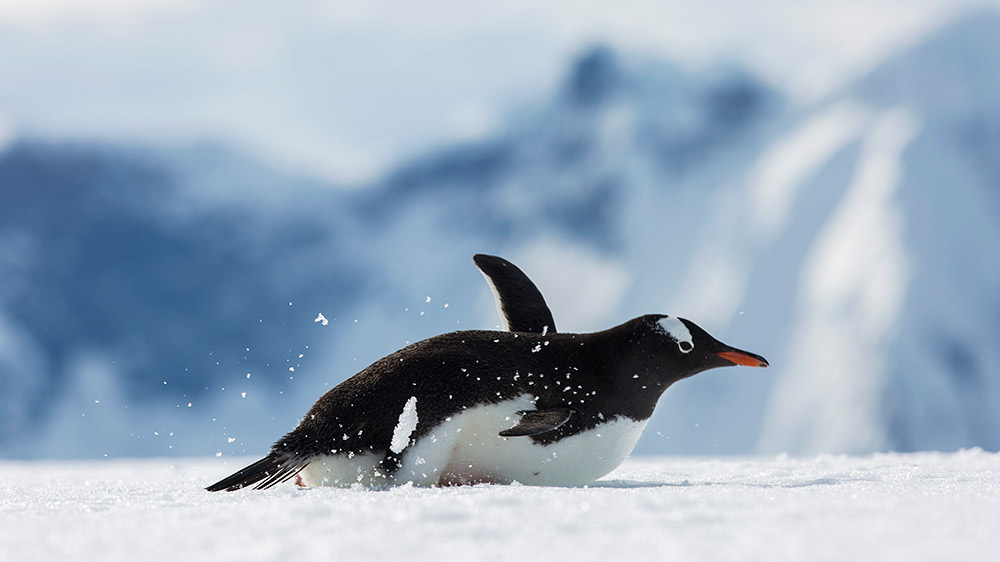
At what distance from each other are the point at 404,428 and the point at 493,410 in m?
0.39

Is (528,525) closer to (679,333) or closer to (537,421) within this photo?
(537,421)

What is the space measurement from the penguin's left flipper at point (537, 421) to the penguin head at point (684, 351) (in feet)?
2.03

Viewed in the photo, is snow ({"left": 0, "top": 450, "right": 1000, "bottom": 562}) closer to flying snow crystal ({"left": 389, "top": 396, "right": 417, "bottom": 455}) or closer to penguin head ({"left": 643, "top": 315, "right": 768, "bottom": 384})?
flying snow crystal ({"left": 389, "top": 396, "right": 417, "bottom": 455})

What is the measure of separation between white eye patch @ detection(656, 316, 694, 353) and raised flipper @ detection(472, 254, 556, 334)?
879 millimetres

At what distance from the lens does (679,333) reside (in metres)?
4.26

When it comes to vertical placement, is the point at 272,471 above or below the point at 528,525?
above

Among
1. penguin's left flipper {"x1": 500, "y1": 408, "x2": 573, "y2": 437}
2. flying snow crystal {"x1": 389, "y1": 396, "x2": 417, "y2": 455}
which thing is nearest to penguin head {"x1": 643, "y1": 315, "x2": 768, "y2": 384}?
penguin's left flipper {"x1": 500, "y1": 408, "x2": 573, "y2": 437}

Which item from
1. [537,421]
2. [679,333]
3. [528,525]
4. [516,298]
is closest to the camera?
[528,525]

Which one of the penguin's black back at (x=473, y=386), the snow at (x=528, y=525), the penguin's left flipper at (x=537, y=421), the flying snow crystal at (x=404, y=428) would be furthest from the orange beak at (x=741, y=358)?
the flying snow crystal at (x=404, y=428)

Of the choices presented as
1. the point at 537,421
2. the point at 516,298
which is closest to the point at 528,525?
the point at 537,421

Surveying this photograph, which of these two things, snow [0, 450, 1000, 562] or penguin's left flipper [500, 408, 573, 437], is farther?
penguin's left flipper [500, 408, 573, 437]

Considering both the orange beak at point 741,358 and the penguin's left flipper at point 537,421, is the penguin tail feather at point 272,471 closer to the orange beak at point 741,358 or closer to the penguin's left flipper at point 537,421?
the penguin's left flipper at point 537,421

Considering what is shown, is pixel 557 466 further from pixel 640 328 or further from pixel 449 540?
pixel 449 540

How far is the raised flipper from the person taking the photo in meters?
5.08
